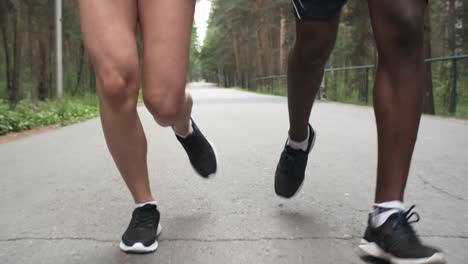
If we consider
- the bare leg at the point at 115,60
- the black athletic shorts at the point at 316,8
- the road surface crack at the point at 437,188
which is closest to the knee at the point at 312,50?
the black athletic shorts at the point at 316,8

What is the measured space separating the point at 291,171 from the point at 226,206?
1.44 ft

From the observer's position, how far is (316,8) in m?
1.90

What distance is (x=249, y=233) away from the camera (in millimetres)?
1992

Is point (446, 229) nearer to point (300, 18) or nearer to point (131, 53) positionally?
point (300, 18)

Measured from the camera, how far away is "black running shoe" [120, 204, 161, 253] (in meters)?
1.77

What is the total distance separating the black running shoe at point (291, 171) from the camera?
2.26 meters

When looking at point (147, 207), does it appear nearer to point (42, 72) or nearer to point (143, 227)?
point (143, 227)

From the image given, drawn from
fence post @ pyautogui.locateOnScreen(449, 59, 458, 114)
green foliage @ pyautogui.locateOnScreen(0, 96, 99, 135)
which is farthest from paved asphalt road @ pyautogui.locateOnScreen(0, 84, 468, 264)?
fence post @ pyautogui.locateOnScreen(449, 59, 458, 114)

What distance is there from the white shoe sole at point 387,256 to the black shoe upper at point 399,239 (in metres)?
0.01

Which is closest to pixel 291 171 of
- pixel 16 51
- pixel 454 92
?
pixel 454 92

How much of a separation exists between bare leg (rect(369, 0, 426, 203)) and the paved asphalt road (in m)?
0.36

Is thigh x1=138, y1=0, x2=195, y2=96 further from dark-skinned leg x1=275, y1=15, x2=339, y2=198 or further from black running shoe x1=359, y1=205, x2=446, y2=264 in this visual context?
black running shoe x1=359, y1=205, x2=446, y2=264

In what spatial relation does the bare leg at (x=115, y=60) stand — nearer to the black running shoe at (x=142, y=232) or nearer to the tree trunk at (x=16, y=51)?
the black running shoe at (x=142, y=232)

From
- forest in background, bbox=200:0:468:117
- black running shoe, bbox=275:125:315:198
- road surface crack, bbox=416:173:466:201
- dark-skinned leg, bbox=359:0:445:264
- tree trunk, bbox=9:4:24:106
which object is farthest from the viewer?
tree trunk, bbox=9:4:24:106
